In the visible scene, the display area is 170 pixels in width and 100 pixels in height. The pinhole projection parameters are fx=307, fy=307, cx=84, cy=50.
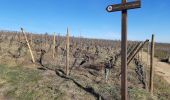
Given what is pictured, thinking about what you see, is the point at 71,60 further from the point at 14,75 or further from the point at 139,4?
the point at 139,4

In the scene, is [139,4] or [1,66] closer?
[139,4]

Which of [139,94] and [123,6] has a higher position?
[123,6]

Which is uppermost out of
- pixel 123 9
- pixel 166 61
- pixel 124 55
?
pixel 123 9

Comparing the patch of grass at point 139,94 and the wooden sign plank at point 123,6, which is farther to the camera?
the patch of grass at point 139,94

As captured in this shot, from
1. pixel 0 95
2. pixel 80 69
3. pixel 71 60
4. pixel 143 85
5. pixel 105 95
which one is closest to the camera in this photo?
pixel 105 95

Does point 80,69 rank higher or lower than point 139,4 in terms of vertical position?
lower

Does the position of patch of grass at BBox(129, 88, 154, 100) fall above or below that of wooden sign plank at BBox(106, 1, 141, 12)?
below

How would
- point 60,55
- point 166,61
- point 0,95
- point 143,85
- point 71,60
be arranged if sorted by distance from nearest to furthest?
point 0,95, point 143,85, point 71,60, point 60,55, point 166,61

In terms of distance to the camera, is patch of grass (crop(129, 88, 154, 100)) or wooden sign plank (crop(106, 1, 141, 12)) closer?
wooden sign plank (crop(106, 1, 141, 12))

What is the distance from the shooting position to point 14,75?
1424 cm

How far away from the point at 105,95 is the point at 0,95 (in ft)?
13.5

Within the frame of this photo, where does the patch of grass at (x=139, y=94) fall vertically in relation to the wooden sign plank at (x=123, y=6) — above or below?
below

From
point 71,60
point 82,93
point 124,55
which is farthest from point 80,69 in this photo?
point 124,55

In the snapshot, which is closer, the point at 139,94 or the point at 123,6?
the point at 123,6
